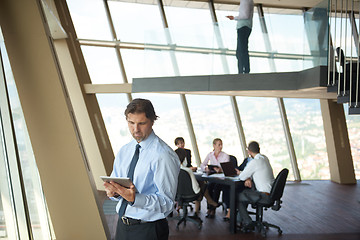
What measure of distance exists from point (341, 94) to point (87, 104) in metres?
6.00

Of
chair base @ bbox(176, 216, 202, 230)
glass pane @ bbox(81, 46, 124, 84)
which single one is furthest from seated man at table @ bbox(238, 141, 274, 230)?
glass pane @ bbox(81, 46, 124, 84)

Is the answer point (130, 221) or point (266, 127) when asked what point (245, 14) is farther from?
point (130, 221)

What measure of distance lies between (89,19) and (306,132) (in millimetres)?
6739

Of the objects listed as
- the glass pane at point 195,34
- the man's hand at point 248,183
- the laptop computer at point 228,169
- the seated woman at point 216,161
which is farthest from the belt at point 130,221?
the glass pane at point 195,34

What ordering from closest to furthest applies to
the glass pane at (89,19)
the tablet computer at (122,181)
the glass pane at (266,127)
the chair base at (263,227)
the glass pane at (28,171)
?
the tablet computer at (122,181), the glass pane at (28,171), the chair base at (263,227), the glass pane at (89,19), the glass pane at (266,127)

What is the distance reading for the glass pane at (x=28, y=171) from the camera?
4535mm

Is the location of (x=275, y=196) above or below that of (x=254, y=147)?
below

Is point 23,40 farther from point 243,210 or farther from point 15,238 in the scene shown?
point 243,210

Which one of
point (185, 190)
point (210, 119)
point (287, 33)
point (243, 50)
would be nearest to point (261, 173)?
point (185, 190)

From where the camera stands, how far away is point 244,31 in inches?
298

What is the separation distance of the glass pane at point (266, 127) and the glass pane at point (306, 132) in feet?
1.15

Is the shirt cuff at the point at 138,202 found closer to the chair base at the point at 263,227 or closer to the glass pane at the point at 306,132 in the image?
the chair base at the point at 263,227

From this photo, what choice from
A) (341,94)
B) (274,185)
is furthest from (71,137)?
(341,94)

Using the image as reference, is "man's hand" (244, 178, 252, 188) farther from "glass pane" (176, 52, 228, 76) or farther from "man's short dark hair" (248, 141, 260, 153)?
"glass pane" (176, 52, 228, 76)
